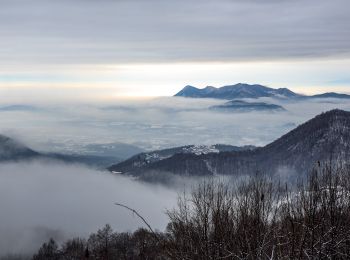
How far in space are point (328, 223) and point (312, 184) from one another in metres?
1.74

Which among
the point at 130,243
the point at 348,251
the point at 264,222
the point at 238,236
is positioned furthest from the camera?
the point at 130,243

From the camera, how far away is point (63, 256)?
5891 inches

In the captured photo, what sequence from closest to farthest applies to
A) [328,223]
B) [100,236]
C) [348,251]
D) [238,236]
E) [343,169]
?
[348,251], [328,223], [238,236], [343,169], [100,236]

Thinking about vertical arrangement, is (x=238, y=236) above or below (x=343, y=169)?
below

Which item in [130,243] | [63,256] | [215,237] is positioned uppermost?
[215,237]

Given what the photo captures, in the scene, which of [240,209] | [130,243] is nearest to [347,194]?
[240,209]

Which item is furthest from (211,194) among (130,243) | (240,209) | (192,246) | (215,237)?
(130,243)

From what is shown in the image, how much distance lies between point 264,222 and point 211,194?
3218 millimetres

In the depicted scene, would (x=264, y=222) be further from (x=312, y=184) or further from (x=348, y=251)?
(x=348, y=251)

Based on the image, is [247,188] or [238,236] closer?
[238,236]

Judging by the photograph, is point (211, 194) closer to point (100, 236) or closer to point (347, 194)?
point (347, 194)

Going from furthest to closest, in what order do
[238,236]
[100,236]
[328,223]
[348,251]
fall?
[100,236], [238,236], [328,223], [348,251]

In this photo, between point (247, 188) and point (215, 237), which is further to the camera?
point (247, 188)

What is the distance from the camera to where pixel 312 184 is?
20.9 metres
